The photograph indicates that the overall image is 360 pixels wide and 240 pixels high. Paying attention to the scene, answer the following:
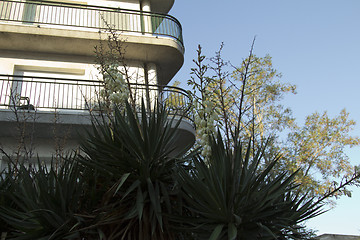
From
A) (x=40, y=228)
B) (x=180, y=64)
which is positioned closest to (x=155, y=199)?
(x=40, y=228)

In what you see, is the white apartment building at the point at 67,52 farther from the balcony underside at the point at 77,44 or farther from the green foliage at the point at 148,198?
the green foliage at the point at 148,198

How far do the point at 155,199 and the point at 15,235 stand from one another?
1317 millimetres

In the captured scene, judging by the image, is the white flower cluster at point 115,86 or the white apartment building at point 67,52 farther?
the white apartment building at point 67,52

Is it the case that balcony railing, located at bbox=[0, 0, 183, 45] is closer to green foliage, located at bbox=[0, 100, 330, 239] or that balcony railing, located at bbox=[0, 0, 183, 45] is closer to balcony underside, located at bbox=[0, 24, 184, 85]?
balcony underside, located at bbox=[0, 24, 184, 85]

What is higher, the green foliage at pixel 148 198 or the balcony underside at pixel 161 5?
the balcony underside at pixel 161 5

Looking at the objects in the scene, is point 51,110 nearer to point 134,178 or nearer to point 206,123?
point 134,178

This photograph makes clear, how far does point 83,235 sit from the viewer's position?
10.2 ft

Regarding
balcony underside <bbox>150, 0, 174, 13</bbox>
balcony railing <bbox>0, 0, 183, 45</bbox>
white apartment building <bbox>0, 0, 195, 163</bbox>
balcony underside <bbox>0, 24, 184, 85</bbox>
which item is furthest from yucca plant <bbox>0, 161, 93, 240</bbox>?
balcony underside <bbox>150, 0, 174, 13</bbox>

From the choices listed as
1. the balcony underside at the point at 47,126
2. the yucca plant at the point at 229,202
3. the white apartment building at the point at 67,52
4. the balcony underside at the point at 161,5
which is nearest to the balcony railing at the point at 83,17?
the white apartment building at the point at 67,52

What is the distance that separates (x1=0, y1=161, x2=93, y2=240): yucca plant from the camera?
3.01 m

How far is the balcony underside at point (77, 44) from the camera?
29.8ft

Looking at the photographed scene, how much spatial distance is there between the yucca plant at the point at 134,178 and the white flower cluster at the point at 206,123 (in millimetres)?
442

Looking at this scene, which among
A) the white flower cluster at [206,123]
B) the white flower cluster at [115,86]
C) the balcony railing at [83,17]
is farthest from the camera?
the balcony railing at [83,17]

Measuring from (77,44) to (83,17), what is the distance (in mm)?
1271
